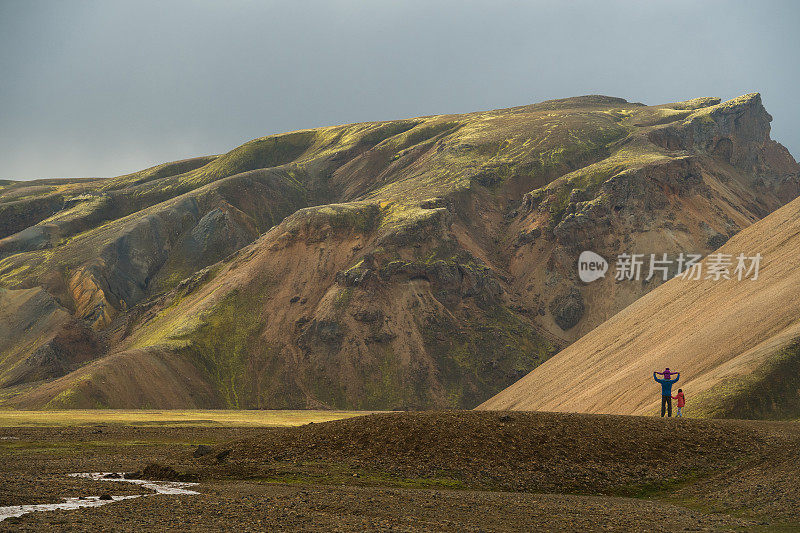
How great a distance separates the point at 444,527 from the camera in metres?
21.4

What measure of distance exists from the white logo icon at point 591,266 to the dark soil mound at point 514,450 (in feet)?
313

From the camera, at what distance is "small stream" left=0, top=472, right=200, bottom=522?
2091 cm

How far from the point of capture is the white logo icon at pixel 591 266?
5054 inches

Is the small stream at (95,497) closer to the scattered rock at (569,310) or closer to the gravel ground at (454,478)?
the gravel ground at (454,478)

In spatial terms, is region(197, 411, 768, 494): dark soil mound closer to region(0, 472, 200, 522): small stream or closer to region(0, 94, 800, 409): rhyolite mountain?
region(0, 472, 200, 522): small stream

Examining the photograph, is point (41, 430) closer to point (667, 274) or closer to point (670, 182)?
point (667, 274)

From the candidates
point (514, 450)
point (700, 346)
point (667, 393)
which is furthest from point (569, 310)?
point (514, 450)

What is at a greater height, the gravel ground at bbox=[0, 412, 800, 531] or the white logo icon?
the white logo icon

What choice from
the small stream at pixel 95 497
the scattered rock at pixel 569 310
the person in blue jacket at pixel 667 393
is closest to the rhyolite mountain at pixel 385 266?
the scattered rock at pixel 569 310

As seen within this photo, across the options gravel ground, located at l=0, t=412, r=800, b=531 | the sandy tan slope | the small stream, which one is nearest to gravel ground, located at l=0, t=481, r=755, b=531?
gravel ground, located at l=0, t=412, r=800, b=531

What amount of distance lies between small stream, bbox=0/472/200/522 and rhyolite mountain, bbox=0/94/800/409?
74.3m

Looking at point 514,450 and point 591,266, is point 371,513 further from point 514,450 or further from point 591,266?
point 591,266

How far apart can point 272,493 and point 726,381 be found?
31384 mm

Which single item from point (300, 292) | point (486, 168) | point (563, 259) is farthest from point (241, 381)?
point (486, 168)
